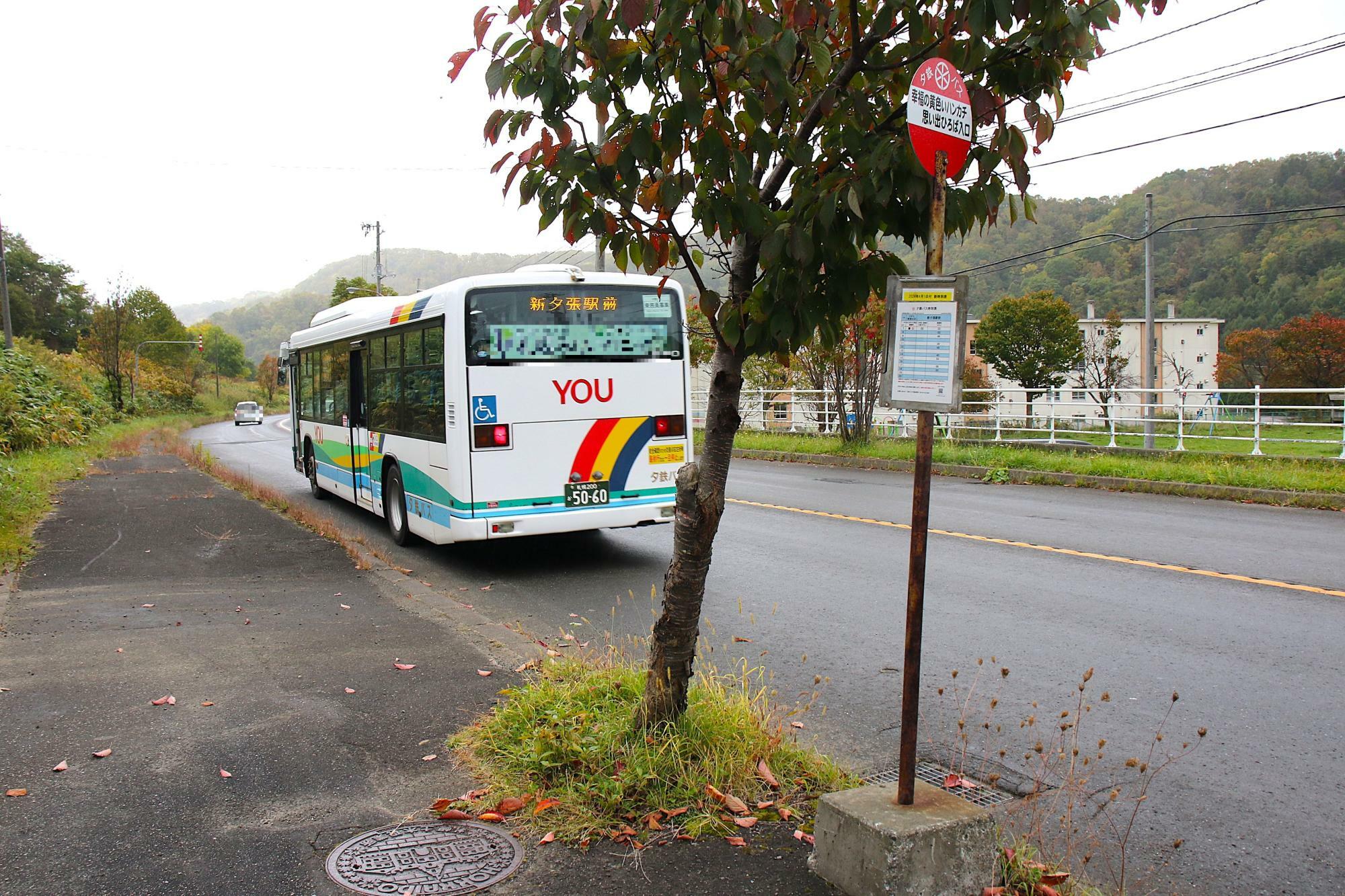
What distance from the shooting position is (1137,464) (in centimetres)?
1842

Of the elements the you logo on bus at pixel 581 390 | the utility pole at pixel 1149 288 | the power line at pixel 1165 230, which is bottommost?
the you logo on bus at pixel 581 390

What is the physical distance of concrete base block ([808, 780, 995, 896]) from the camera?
3.19m

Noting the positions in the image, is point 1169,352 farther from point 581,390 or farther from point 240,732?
point 240,732

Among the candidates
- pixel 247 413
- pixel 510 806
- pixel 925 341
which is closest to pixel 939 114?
pixel 925 341

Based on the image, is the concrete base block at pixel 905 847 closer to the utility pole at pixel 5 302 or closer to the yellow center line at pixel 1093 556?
the yellow center line at pixel 1093 556

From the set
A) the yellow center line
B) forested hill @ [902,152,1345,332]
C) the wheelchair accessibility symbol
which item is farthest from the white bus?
forested hill @ [902,152,1345,332]

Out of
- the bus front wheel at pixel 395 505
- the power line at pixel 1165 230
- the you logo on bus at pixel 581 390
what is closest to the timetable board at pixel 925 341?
the you logo on bus at pixel 581 390

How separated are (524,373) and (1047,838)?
7.07m

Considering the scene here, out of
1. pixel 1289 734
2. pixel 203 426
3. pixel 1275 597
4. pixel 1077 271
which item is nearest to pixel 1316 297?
pixel 1077 271

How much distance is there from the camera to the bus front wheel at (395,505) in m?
11.8

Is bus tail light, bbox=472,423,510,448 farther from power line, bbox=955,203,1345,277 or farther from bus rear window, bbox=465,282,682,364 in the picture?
power line, bbox=955,203,1345,277

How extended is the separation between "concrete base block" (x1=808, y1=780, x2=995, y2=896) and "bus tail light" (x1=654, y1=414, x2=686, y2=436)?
7.21 meters

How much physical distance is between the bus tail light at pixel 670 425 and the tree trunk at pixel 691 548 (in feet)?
20.3

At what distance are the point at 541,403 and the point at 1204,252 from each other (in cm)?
5825
